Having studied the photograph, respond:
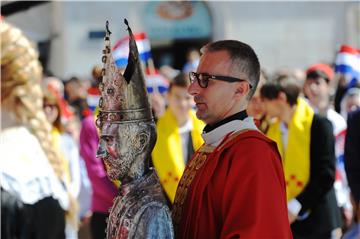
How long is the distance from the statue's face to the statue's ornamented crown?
23mm

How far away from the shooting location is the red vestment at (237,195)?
219 cm

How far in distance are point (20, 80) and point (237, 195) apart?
996 mm

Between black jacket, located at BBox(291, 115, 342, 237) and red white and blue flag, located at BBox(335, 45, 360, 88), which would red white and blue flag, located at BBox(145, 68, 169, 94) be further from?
black jacket, located at BBox(291, 115, 342, 237)

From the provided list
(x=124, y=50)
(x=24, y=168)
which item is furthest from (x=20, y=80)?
(x=124, y=50)

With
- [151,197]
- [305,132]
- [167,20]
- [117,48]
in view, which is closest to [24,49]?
[151,197]

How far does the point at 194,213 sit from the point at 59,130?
3927 mm

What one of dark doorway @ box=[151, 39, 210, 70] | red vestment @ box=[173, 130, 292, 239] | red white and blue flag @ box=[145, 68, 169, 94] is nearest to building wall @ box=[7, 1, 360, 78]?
dark doorway @ box=[151, 39, 210, 70]

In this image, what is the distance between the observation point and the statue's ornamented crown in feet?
7.14

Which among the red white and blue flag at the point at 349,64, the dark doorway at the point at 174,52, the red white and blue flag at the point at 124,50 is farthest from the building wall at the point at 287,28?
the red white and blue flag at the point at 124,50

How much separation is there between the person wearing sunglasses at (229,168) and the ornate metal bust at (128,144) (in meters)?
0.16

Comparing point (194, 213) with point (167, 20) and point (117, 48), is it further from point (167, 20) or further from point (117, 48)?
point (167, 20)

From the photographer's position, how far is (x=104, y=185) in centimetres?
529

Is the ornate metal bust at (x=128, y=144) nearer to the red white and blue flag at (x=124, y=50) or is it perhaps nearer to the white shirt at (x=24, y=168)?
the white shirt at (x=24, y=168)

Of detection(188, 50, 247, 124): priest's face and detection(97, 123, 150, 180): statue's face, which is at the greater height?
detection(188, 50, 247, 124): priest's face
